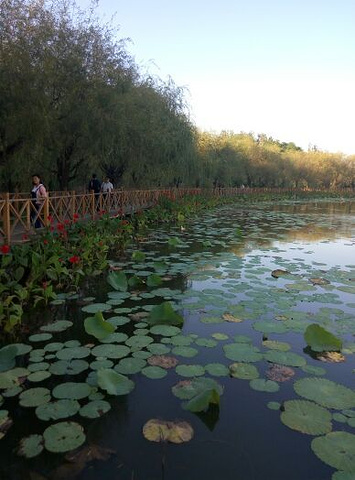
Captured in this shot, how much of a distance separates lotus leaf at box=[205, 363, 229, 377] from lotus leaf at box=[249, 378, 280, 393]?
0.81 ft

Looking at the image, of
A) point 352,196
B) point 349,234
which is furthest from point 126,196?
point 352,196

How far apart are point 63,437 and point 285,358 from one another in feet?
6.83

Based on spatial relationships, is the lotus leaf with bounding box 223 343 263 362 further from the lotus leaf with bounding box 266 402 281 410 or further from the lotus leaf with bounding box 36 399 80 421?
the lotus leaf with bounding box 36 399 80 421

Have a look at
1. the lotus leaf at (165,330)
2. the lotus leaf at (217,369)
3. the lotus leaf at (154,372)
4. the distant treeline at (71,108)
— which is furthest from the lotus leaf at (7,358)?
the distant treeline at (71,108)

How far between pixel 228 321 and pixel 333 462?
2.34 metres

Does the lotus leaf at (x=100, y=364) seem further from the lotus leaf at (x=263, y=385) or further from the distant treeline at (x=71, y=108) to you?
the distant treeline at (x=71, y=108)

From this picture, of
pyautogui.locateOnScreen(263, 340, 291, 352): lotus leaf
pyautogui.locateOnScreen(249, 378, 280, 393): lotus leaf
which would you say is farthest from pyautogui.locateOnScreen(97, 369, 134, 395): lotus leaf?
pyautogui.locateOnScreen(263, 340, 291, 352): lotus leaf

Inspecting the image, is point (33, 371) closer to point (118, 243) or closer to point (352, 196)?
point (118, 243)

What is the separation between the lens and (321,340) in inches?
151

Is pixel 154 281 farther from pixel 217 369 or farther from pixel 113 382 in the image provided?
pixel 113 382

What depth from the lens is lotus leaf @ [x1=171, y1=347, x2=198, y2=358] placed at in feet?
12.0

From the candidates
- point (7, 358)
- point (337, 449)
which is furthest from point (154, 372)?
point (337, 449)

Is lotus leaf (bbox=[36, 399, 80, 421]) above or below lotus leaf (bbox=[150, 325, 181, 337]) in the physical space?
above

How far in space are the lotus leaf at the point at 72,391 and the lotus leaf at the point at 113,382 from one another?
0.16 meters
